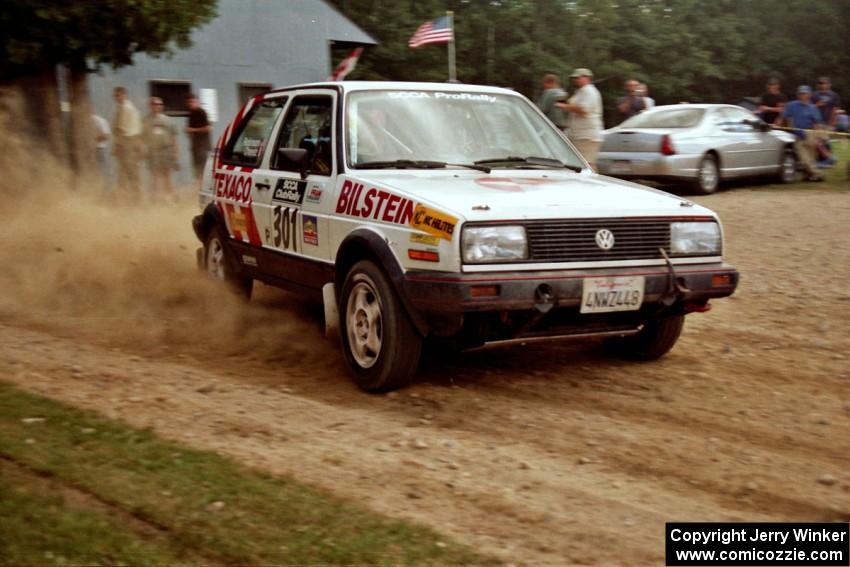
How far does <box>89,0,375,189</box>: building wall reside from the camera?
65.5ft

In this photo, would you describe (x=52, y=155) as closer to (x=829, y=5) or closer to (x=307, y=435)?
(x=307, y=435)

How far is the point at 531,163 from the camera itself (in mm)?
6676

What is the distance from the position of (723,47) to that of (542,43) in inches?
475

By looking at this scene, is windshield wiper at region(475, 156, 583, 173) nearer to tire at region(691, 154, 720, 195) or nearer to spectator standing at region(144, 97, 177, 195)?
tire at region(691, 154, 720, 195)

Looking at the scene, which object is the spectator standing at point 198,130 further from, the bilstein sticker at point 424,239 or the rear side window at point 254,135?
the bilstein sticker at point 424,239

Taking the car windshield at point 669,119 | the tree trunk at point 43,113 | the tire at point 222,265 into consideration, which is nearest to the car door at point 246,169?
the tire at point 222,265

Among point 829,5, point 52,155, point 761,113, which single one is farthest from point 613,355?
point 829,5

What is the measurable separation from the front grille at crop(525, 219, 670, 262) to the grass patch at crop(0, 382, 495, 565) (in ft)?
6.49

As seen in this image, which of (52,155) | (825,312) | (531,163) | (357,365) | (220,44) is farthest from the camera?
(220,44)

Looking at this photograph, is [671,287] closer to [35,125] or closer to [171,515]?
[171,515]

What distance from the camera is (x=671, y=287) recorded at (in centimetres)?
570

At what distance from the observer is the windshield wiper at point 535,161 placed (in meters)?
6.58

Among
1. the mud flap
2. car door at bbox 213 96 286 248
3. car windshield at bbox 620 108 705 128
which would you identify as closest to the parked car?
car windshield at bbox 620 108 705 128

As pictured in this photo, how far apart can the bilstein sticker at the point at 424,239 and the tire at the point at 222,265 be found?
9.55 feet
